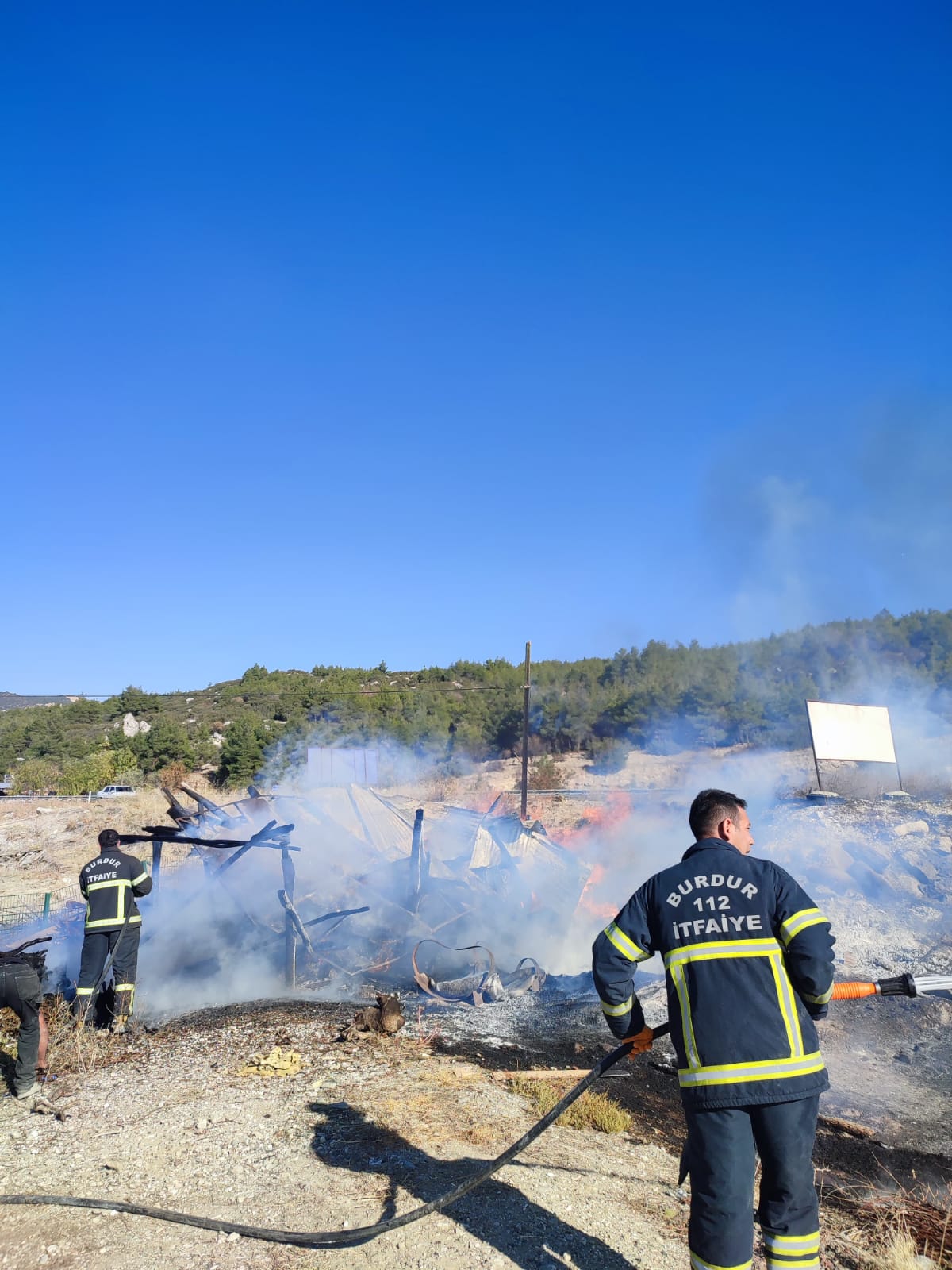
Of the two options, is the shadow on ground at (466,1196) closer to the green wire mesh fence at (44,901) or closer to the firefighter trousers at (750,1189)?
the firefighter trousers at (750,1189)

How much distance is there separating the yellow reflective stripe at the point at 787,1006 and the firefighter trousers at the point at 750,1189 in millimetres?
187

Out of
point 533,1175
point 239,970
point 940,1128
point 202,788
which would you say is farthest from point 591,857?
point 202,788

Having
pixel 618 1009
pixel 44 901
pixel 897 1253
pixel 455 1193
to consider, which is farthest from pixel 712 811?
pixel 44 901

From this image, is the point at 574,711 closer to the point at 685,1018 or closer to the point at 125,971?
the point at 125,971

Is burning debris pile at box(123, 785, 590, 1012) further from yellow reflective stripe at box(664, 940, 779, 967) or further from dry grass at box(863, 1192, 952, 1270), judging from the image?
yellow reflective stripe at box(664, 940, 779, 967)

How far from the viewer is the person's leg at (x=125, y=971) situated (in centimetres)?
727

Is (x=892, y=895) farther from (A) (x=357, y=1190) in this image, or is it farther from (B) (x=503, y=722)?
(B) (x=503, y=722)

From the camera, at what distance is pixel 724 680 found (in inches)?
1458

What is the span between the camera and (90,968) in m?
7.06

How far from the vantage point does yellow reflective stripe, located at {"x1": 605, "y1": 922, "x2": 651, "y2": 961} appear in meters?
3.24

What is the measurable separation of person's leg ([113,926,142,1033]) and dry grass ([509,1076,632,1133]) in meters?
3.66

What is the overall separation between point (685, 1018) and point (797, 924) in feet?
1.89

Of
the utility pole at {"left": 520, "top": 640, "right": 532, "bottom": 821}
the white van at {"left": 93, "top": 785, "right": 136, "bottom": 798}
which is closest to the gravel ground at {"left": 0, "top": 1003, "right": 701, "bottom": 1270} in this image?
the utility pole at {"left": 520, "top": 640, "right": 532, "bottom": 821}

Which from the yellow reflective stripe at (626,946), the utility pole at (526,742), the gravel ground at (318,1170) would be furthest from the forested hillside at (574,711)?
the yellow reflective stripe at (626,946)
